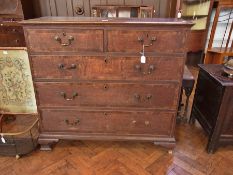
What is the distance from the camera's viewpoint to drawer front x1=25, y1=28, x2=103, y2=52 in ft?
4.20

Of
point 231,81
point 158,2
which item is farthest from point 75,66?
point 231,81

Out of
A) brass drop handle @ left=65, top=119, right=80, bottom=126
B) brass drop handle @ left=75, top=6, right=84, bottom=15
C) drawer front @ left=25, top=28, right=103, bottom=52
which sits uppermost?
brass drop handle @ left=75, top=6, right=84, bottom=15

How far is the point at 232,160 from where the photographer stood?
5.26 ft

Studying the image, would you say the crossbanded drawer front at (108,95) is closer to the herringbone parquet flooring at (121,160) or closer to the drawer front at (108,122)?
the drawer front at (108,122)

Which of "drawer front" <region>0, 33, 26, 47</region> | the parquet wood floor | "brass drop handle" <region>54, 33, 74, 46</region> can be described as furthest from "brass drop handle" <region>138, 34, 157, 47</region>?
"drawer front" <region>0, 33, 26, 47</region>

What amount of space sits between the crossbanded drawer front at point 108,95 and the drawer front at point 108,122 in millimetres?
74

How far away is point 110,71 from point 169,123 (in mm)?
640

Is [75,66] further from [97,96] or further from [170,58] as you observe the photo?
[170,58]

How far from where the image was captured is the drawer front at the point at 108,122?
154cm

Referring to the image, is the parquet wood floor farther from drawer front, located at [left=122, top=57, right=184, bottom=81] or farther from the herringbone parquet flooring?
drawer front, located at [left=122, top=57, right=184, bottom=81]

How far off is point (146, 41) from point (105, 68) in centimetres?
34

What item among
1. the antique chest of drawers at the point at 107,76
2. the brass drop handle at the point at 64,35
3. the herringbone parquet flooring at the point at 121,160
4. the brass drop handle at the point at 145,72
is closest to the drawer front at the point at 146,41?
the antique chest of drawers at the point at 107,76

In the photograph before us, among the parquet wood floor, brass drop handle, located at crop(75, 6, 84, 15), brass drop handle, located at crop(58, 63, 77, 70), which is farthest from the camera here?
brass drop handle, located at crop(75, 6, 84, 15)

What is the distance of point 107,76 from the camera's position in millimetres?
1406
